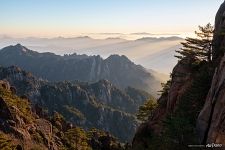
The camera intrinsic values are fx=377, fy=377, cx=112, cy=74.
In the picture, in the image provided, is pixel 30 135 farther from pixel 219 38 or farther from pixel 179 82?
pixel 219 38

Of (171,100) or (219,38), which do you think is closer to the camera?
Answer: (219,38)

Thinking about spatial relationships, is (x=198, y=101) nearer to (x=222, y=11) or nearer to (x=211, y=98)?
(x=211, y=98)

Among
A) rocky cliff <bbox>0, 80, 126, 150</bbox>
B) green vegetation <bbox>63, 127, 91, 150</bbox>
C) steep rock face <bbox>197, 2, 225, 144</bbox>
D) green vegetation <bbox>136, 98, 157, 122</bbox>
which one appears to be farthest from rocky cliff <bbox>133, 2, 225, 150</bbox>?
green vegetation <bbox>63, 127, 91, 150</bbox>

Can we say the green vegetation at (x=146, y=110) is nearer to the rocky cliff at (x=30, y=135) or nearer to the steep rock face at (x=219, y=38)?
the rocky cliff at (x=30, y=135)

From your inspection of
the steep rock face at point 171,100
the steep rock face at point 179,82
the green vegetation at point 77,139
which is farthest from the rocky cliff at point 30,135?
the steep rock face at point 179,82

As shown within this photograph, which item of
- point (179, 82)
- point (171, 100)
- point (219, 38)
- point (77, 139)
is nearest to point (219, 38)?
point (219, 38)

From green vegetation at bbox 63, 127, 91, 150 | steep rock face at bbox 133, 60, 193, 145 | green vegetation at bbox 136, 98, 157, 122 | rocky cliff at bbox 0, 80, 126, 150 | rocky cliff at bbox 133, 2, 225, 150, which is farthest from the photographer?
green vegetation at bbox 63, 127, 91, 150

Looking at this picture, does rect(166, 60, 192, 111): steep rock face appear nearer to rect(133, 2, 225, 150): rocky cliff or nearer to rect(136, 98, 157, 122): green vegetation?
rect(133, 2, 225, 150): rocky cliff

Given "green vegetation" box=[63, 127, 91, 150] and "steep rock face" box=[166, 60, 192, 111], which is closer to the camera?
"steep rock face" box=[166, 60, 192, 111]

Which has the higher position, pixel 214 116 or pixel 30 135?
pixel 214 116

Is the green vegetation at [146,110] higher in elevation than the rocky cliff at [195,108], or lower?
lower

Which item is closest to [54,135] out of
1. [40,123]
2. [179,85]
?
[40,123]

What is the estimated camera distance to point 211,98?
130 feet

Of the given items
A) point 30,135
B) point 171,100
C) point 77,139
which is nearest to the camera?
point 171,100
